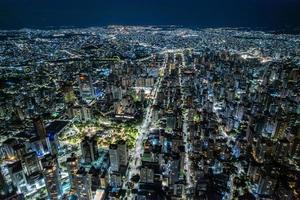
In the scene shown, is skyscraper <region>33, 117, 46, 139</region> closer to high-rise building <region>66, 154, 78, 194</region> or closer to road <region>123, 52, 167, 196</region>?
high-rise building <region>66, 154, 78, 194</region>

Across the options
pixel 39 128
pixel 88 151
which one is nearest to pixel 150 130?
pixel 88 151

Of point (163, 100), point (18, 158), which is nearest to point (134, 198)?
point (18, 158)

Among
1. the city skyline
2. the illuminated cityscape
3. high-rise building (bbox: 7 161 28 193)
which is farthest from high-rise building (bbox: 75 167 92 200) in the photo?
the city skyline

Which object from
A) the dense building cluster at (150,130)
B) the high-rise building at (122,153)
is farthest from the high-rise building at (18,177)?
the high-rise building at (122,153)

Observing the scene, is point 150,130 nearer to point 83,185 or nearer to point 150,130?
point 150,130

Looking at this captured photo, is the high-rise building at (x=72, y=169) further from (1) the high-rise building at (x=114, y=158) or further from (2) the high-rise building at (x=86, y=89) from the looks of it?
(2) the high-rise building at (x=86, y=89)

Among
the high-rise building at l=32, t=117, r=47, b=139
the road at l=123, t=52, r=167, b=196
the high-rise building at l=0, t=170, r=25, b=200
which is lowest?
the road at l=123, t=52, r=167, b=196
